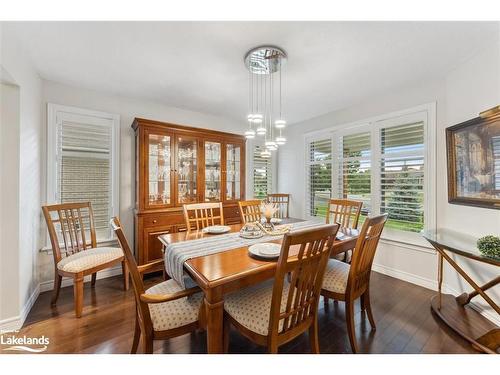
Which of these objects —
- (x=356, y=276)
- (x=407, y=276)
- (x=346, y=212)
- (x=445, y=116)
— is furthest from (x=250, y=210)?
(x=445, y=116)

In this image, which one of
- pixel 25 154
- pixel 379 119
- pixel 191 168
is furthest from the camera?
pixel 191 168

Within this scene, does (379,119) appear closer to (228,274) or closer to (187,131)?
(187,131)

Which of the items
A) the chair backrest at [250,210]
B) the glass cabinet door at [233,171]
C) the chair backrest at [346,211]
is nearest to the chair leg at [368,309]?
the chair backrest at [346,211]

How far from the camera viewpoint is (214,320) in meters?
1.15

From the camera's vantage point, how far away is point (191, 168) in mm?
3205

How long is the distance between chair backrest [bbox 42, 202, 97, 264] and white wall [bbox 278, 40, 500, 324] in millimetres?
3816

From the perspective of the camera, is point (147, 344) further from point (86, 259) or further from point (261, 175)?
point (261, 175)

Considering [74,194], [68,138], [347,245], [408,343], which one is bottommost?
[408,343]

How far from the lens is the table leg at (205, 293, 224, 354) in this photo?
3.70ft

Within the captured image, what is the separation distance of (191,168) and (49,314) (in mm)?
2163

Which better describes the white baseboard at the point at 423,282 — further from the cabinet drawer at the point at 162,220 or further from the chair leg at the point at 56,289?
the chair leg at the point at 56,289
